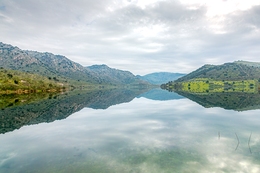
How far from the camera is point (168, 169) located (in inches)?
739

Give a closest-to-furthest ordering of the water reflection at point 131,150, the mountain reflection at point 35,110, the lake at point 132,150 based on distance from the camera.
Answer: the lake at point 132,150
the water reflection at point 131,150
the mountain reflection at point 35,110

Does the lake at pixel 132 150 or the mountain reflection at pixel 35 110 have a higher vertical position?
the lake at pixel 132 150

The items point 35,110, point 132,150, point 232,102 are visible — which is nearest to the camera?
point 132,150

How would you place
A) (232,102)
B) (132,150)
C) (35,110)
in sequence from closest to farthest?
(132,150), (35,110), (232,102)

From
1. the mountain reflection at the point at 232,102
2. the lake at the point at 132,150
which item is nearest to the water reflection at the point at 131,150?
the lake at the point at 132,150

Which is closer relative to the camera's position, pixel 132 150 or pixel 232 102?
pixel 132 150

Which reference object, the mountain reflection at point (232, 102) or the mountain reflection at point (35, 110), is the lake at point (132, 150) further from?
the mountain reflection at point (232, 102)

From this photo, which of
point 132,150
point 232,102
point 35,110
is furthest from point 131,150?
point 232,102

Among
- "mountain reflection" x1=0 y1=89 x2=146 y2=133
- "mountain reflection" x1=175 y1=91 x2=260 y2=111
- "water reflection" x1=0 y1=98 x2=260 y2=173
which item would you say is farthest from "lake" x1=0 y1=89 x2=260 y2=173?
"mountain reflection" x1=175 y1=91 x2=260 y2=111

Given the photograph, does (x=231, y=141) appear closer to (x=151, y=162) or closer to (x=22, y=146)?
(x=151, y=162)

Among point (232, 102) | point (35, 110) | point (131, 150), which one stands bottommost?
point (35, 110)

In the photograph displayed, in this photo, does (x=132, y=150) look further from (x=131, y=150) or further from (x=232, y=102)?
(x=232, y=102)

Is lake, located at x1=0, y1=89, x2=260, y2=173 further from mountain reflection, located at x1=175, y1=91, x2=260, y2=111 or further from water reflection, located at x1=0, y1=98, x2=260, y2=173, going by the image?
mountain reflection, located at x1=175, y1=91, x2=260, y2=111

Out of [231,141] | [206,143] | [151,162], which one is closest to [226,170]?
[151,162]
